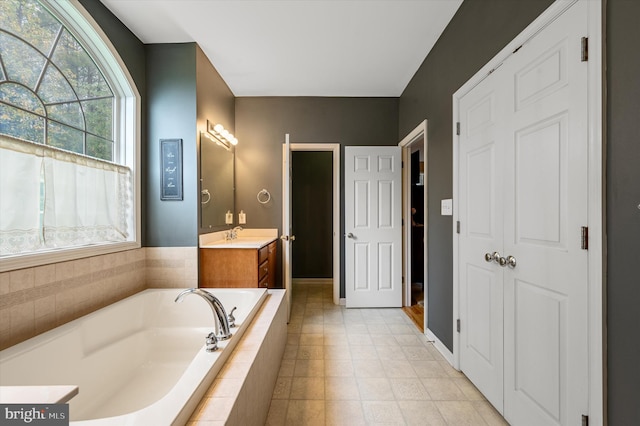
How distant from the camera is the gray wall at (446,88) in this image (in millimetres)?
1580

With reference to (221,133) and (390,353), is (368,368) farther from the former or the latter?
(221,133)

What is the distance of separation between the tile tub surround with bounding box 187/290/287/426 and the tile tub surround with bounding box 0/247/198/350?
3.21 feet

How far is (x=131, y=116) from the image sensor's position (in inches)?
92.4

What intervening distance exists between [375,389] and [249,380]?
3.24ft

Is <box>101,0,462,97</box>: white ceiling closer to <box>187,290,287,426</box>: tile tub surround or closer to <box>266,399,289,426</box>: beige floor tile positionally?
<box>187,290,287,426</box>: tile tub surround

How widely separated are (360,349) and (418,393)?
2.18 ft

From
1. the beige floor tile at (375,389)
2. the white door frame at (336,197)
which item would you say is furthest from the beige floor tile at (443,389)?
the white door frame at (336,197)

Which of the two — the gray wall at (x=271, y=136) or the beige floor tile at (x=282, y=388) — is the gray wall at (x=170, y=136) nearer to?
the gray wall at (x=271, y=136)

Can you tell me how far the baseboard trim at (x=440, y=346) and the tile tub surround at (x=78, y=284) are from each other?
2205 mm

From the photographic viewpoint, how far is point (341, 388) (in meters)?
1.87

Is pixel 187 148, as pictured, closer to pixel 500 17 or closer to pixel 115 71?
pixel 115 71

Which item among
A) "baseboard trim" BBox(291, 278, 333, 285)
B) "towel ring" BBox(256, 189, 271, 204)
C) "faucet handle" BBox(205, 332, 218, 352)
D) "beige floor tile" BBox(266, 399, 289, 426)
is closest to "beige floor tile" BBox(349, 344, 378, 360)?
"beige floor tile" BBox(266, 399, 289, 426)

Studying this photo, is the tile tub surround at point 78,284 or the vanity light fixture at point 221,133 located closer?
the tile tub surround at point 78,284

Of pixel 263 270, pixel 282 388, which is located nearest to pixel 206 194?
pixel 263 270
